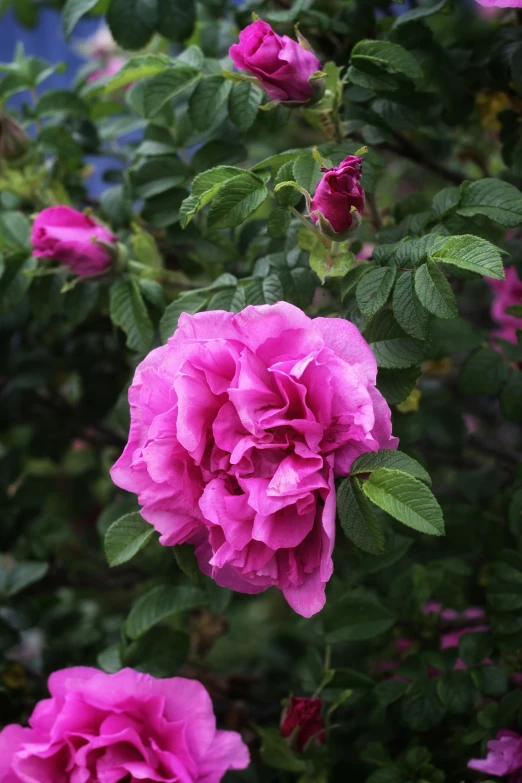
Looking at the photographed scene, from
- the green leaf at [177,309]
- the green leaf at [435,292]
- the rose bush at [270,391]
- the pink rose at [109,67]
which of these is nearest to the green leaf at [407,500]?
the rose bush at [270,391]

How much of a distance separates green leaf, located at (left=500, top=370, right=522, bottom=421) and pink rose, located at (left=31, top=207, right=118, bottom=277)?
0.34 m

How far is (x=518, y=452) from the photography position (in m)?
1.09

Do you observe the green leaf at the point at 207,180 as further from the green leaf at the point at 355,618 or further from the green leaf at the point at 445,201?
the green leaf at the point at 355,618

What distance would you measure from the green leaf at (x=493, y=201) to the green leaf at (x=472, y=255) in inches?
2.7

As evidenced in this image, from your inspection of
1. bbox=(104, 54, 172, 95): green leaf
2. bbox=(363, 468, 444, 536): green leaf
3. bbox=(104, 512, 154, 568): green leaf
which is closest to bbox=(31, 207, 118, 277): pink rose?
bbox=(104, 54, 172, 95): green leaf

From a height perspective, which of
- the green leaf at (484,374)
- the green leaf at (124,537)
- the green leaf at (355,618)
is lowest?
the green leaf at (355,618)

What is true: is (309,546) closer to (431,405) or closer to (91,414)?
(431,405)

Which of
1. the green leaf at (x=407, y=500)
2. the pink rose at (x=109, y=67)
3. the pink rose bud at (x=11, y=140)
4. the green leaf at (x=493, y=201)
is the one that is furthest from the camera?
the pink rose at (x=109, y=67)

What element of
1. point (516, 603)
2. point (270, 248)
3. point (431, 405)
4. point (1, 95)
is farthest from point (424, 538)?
point (1, 95)

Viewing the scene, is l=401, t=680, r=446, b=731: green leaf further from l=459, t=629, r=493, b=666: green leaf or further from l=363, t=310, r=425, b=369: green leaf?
l=363, t=310, r=425, b=369: green leaf

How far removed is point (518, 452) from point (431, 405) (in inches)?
12.2

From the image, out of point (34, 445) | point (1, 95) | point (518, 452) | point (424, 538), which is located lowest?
point (518, 452)

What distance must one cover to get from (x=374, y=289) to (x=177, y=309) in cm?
15

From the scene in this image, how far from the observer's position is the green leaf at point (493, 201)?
0.54 meters
